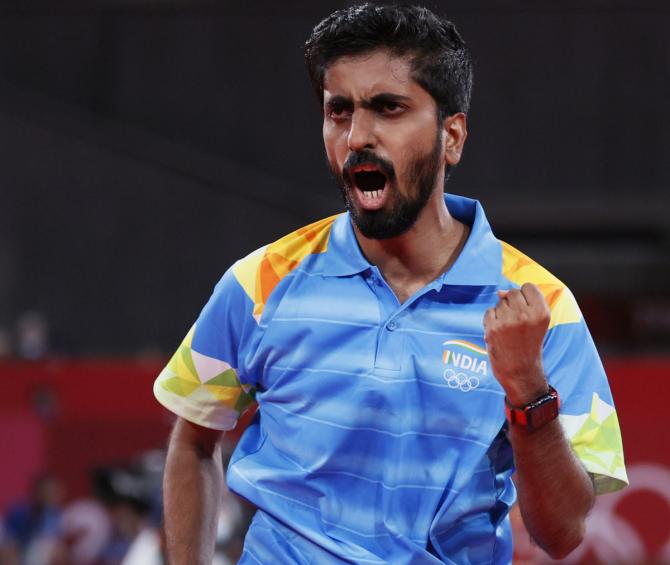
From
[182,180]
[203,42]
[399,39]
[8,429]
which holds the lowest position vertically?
[8,429]

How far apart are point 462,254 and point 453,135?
256mm

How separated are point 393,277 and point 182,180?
35.9 feet

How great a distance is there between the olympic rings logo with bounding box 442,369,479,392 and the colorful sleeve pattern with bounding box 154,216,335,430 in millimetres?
432

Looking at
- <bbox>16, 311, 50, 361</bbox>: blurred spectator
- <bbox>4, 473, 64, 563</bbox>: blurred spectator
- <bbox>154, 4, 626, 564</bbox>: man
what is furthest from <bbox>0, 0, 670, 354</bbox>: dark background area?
<bbox>154, 4, 626, 564</bbox>: man

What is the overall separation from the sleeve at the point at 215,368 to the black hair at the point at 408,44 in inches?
19.9

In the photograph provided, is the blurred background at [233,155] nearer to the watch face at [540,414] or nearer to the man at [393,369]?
the man at [393,369]

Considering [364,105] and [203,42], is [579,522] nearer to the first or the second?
[364,105]

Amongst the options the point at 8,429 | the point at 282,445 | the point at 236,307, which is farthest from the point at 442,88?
the point at 8,429

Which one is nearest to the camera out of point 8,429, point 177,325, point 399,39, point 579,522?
point 579,522

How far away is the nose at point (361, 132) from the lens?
2598 mm

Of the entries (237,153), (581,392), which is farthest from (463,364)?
(237,153)

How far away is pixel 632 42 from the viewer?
13930mm

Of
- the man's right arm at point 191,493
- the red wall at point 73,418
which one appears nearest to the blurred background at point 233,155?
the red wall at point 73,418

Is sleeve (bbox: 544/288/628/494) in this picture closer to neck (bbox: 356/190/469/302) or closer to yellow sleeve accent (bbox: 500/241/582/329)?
yellow sleeve accent (bbox: 500/241/582/329)
